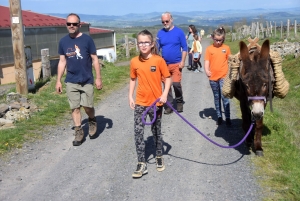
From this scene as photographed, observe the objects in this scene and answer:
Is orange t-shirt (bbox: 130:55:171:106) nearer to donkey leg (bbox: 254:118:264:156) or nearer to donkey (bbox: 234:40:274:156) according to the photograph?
donkey (bbox: 234:40:274:156)

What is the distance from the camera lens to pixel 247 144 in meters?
5.91

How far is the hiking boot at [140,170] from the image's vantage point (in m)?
4.86

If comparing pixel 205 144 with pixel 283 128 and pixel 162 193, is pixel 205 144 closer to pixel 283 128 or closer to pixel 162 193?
pixel 283 128

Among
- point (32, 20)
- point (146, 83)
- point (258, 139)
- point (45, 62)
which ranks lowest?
point (258, 139)

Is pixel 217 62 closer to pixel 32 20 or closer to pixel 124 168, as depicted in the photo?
pixel 124 168

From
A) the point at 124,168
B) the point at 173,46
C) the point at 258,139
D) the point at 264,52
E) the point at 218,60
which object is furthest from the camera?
the point at 173,46

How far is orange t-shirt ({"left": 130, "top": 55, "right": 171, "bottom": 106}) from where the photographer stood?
188 inches

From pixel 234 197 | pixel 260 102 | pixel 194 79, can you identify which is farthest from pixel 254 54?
pixel 194 79

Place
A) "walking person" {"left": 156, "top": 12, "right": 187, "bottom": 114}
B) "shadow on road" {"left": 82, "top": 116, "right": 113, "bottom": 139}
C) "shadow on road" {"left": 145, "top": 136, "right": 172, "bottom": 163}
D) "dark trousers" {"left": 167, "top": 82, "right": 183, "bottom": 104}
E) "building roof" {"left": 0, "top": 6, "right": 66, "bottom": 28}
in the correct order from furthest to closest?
"building roof" {"left": 0, "top": 6, "right": 66, "bottom": 28} → "dark trousers" {"left": 167, "top": 82, "right": 183, "bottom": 104} → "walking person" {"left": 156, "top": 12, "right": 187, "bottom": 114} → "shadow on road" {"left": 82, "top": 116, "right": 113, "bottom": 139} → "shadow on road" {"left": 145, "top": 136, "right": 172, "bottom": 163}

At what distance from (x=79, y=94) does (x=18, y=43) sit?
15.5 feet

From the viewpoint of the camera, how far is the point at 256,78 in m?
4.80

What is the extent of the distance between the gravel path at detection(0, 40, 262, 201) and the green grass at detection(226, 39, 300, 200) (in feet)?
0.62

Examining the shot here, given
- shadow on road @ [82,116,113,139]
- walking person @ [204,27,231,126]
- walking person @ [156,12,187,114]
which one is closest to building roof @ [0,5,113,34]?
shadow on road @ [82,116,113,139]

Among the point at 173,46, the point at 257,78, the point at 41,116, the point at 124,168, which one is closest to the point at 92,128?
the point at 124,168
